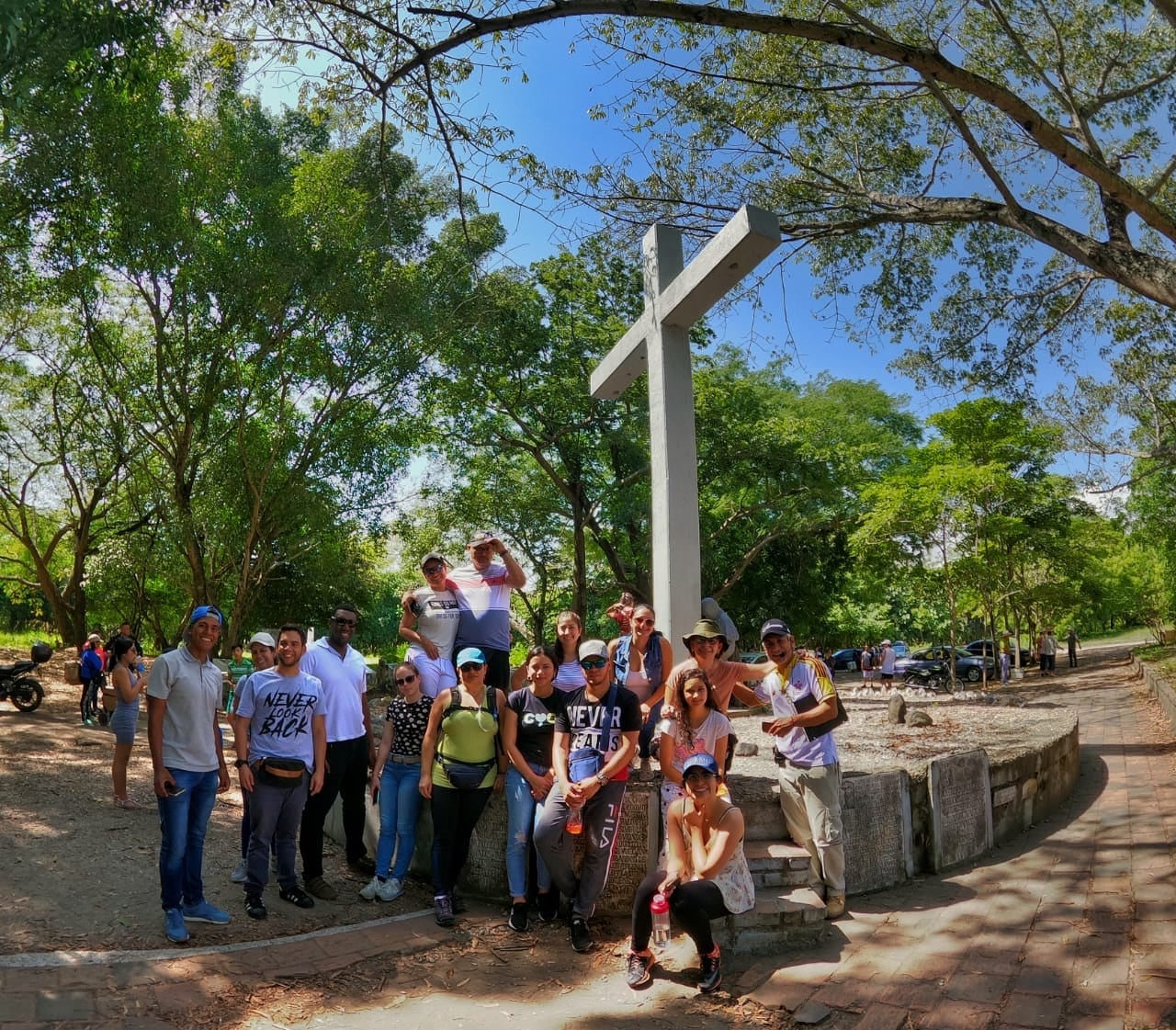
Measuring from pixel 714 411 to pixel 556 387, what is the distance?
3984 millimetres

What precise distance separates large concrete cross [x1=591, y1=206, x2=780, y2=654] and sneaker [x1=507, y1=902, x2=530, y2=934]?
6.03 ft

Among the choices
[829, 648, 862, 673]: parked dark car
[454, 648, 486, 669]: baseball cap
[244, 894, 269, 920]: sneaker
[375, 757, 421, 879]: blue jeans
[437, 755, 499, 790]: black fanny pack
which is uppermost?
[454, 648, 486, 669]: baseball cap

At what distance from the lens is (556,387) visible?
1836 centimetres

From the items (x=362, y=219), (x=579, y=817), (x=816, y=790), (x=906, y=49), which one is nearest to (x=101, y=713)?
(x=362, y=219)

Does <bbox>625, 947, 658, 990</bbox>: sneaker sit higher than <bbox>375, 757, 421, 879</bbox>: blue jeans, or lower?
lower

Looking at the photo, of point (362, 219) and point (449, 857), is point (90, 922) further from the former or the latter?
point (362, 219)

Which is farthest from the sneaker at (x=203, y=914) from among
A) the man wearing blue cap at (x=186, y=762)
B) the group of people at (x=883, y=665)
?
the group of people at (x=883, y=665)

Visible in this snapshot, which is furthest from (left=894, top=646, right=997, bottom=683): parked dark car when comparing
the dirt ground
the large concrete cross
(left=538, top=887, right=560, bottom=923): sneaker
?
(left=538, top=887, right=560, bottom=923): sneaker

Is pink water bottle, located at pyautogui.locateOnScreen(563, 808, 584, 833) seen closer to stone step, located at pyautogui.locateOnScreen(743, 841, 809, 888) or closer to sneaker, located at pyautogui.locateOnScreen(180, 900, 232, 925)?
stone step, located at pyautogui.locateOnScreen(743, 841, 809, 888)

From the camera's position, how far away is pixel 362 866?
234 inches

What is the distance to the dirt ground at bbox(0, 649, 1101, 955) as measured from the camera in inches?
184

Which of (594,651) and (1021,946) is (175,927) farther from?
(1021,946)

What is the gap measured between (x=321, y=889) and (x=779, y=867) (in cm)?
282

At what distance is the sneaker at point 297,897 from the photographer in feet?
16.8
